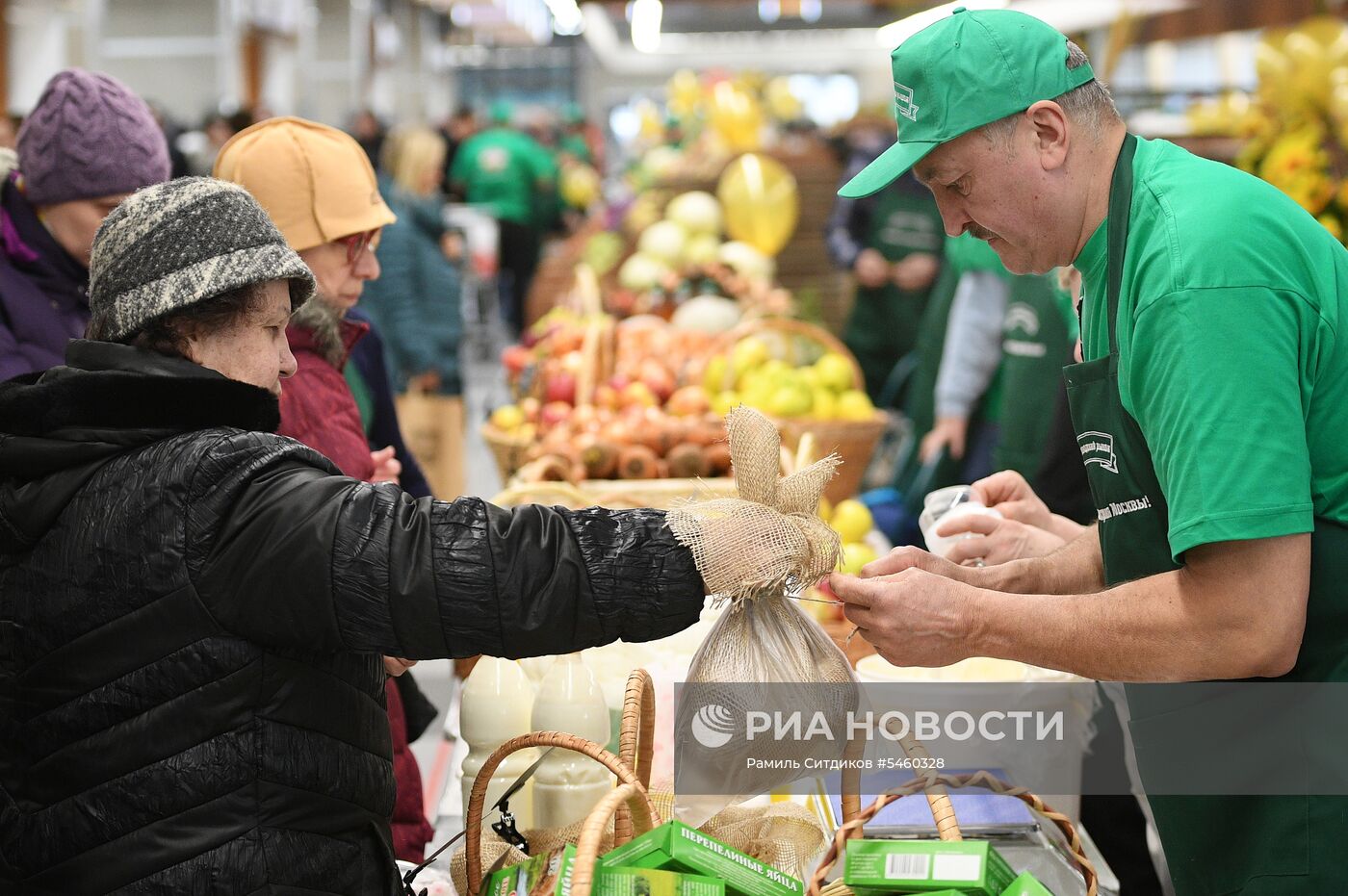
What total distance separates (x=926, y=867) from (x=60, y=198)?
7.63ft

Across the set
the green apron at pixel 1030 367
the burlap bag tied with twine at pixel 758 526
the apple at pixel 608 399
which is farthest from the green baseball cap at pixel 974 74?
the green apron at pixel 1030 367

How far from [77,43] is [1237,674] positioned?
11181 millimetres

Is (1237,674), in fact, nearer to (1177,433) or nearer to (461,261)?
(1177,433)

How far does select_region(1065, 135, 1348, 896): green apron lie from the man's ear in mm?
76

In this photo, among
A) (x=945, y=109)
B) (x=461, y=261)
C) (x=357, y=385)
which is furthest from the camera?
(x=461, y=261)

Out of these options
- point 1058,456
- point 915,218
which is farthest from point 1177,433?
point 915,218

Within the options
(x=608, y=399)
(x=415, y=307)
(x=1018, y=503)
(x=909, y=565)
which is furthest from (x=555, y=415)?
(x=415, y=307)

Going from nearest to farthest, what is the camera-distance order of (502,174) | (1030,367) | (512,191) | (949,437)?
(1030,367), (949,437), (502,174), (512,191)

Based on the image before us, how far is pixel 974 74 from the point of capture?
65.6 inches

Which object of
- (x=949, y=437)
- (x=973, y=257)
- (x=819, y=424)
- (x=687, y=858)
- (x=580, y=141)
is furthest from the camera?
(x=580, y=141)

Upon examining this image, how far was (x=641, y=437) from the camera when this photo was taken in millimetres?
3574

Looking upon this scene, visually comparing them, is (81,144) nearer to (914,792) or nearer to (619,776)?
(619,776)

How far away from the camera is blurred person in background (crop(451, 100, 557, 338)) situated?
12.5 m

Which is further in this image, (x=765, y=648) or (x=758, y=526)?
(x=765, y=648)
